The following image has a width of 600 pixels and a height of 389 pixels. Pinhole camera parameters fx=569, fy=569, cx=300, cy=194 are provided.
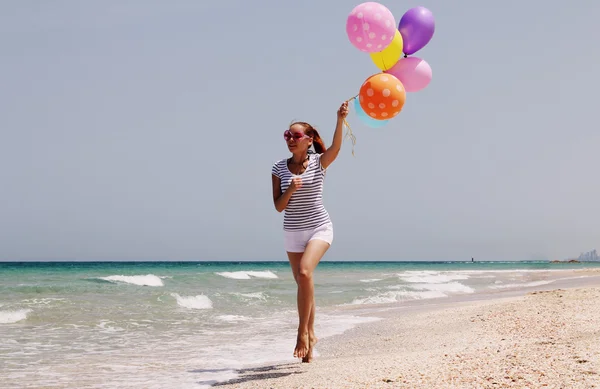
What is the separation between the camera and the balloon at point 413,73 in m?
5.69

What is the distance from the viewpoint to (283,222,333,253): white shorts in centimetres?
487

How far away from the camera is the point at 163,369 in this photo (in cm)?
561

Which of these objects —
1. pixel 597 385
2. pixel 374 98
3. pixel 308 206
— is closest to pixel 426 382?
pixel 597 385

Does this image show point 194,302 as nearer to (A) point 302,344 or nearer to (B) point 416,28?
(A) point 302,344

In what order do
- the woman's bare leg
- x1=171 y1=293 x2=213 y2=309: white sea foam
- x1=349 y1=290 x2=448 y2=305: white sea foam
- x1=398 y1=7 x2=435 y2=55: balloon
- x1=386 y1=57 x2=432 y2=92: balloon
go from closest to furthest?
the woman's bare leg → x1=386 y1=57 x2=432 y2=92: balloon → x1=398 y1=7 x2=435 y2=55: balloon → x1=171 y1=293 x2=213 y2=309: white sea foam → x1=349 y1=290 x2=448 y2=305: white sea foam

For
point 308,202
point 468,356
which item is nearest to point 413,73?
point 308,202

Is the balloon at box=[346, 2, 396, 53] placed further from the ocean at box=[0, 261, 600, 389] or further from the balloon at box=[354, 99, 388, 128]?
the ocean at box=[0, 261, 600, 389]

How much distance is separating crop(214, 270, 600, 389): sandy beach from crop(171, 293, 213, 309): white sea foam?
19.8ft

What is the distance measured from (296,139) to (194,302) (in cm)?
957

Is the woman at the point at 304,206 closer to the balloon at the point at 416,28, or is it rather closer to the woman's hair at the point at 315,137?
the woman's hair at the point at 315,137

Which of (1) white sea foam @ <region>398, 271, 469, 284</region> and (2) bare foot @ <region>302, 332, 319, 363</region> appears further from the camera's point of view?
(1) white sea foam @ <region>398, 271, 469, 284</region>

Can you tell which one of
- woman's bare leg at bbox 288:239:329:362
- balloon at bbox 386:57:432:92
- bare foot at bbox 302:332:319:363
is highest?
balloon at bbox 386:57:432:92

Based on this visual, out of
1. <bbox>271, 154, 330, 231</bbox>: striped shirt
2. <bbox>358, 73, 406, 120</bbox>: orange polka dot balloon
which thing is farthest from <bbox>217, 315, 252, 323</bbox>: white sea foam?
<bbox>358, 73, 406, 120</bbox>: orange polka dot balloon

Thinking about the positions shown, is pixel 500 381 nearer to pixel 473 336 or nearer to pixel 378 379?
pixel 378 379
